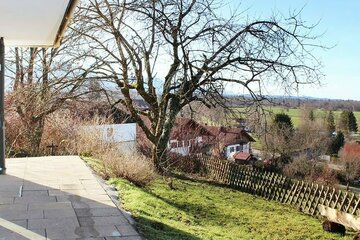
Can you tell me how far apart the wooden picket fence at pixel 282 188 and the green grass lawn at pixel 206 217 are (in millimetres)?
466

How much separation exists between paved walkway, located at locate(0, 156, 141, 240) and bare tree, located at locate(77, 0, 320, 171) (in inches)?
195

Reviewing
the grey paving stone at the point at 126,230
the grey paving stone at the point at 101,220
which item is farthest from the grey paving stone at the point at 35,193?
the grey paving stone at the point at 126,230

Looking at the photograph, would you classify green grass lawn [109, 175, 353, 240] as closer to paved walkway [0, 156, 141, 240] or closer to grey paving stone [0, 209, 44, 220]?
paved walkway [0, 156, 141, 240]

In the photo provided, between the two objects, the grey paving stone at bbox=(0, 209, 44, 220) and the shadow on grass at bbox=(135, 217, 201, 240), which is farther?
the grey paving stone at bbox=(0, 209, 44, 220)

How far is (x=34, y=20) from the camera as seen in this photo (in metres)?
4.48

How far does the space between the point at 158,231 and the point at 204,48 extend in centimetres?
761

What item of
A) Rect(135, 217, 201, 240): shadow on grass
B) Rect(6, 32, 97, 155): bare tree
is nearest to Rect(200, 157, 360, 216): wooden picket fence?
Rect(6, 32, 97, 155): bare tree

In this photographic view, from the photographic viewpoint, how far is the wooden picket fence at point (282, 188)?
9781 millimetres

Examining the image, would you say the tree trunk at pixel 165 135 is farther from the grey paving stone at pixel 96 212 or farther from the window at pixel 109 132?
the grey paving stone at pixel 96 212

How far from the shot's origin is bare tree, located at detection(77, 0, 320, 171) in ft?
33.9

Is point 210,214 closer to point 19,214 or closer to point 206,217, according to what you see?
point 206,217

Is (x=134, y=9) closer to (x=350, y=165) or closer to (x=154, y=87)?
(x=154, y=87)

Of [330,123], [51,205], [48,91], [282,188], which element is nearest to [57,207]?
[51,205]

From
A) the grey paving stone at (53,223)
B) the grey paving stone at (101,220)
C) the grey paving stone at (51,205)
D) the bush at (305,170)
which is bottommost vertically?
the bush at (305,170)
